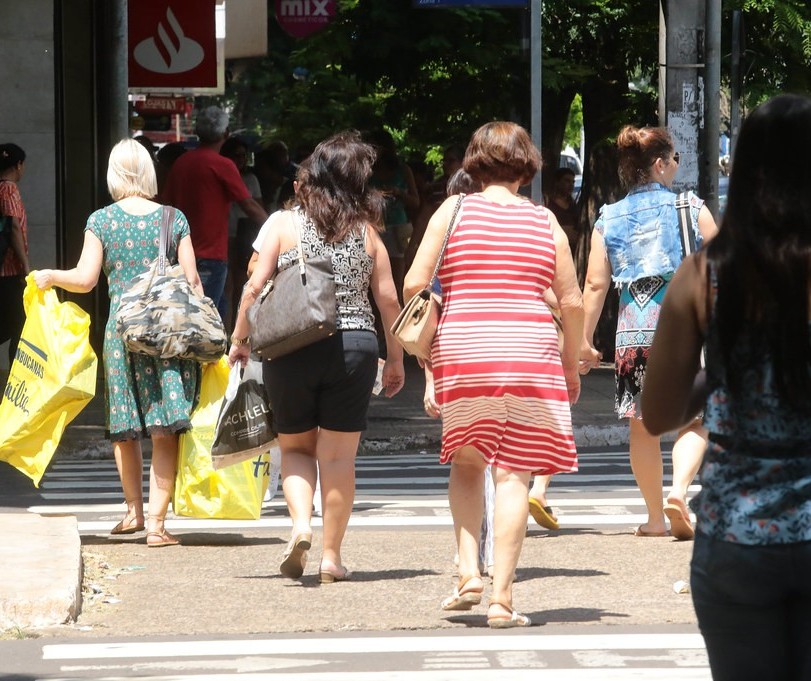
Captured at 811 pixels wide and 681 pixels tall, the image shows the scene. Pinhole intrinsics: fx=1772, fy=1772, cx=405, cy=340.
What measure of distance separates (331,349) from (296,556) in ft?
2.61

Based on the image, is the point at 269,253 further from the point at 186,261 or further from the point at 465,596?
the point at 465,596

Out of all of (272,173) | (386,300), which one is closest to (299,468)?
(386,300)

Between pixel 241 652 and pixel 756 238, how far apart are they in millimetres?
3031

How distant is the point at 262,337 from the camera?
656 centimetres

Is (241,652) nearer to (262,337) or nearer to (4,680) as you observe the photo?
(4,680)

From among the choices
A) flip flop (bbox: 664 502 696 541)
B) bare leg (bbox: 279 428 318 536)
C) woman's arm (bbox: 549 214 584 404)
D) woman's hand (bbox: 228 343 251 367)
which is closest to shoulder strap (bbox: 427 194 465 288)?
woman's arm (bbox: 549 214 584 404)

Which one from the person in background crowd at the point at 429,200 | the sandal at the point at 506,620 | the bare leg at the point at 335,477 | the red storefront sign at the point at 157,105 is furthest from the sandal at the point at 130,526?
the red storefront sign at the point at 157,105

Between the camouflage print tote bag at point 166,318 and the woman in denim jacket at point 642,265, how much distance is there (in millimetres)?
1647

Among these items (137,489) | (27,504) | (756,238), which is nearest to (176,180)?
(27,504)

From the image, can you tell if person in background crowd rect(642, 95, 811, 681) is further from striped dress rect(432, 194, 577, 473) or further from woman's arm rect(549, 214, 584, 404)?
woman's arm rect(549, 214, 584, 404)

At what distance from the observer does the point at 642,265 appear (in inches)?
301

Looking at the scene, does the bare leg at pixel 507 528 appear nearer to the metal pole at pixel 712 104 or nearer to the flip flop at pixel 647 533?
the flip flop at pixel 647 533

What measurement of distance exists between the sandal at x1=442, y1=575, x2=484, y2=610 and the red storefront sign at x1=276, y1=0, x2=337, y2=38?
14772mm

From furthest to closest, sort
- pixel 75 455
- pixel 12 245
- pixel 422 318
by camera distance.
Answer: pixel 75 455 → pixel 12 245 → pixel 422 318
